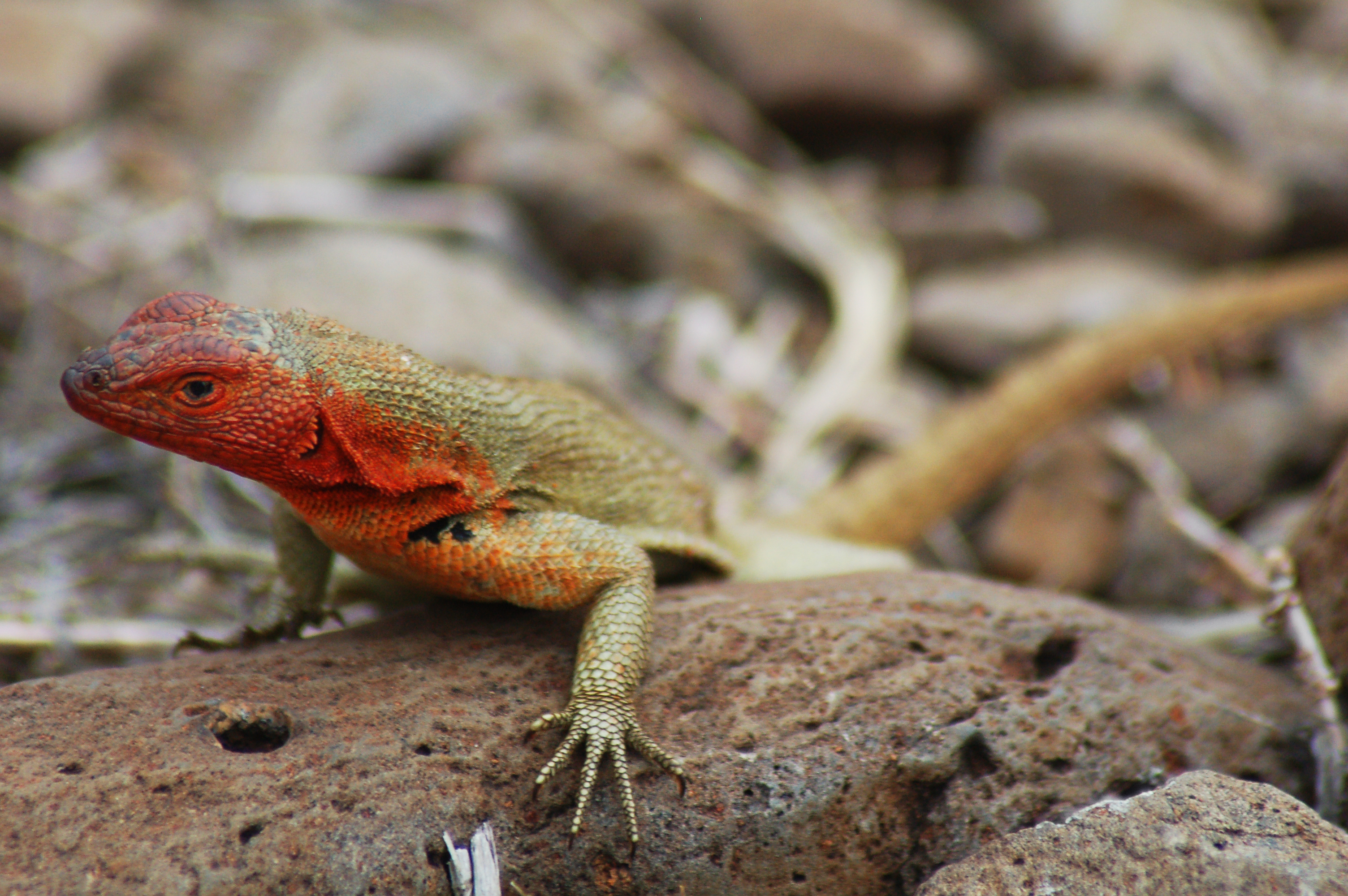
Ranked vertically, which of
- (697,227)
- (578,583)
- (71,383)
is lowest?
(578,583)

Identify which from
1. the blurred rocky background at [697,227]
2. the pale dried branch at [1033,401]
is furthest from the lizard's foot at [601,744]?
the pale dried branch at [1033,401]

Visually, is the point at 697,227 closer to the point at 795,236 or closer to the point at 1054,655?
the point at 795,236

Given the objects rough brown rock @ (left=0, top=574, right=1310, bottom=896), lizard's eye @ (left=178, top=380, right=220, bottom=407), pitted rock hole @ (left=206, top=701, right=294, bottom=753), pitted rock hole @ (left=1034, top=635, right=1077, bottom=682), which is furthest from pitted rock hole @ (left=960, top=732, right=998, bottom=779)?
lizard's eye @ (left=178, top=380, right=220, bottom=407)

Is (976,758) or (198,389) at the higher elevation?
(198,389)

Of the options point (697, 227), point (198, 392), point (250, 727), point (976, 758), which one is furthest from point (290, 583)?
point (697, 227)

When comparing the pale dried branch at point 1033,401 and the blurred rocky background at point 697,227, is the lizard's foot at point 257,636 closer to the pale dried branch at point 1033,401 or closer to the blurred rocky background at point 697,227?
the blurred rocky background at point 697,227

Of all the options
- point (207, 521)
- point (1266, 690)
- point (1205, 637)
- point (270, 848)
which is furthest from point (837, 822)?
point (207, 521)

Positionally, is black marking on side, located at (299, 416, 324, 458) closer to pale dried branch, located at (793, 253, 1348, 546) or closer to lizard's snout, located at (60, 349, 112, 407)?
lizard's snout, located at (60, 349, 112, 407)
